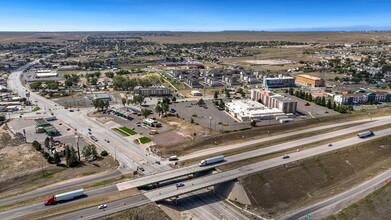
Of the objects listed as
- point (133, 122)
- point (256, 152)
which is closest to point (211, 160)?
point (256, 152)

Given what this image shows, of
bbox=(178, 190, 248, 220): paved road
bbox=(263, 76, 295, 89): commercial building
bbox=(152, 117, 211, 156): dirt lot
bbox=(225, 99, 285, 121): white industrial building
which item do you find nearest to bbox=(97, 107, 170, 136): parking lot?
bbox=(152, 117, 211, 156): dirt lot

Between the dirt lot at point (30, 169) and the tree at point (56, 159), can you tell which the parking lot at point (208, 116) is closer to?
the dirt lot at point (30, 169)

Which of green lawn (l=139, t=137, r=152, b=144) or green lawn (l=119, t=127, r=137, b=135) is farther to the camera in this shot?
green lawn (l=119, t=127, r=137, b=135)

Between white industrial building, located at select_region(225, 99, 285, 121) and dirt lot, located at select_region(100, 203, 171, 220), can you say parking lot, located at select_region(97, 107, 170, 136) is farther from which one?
dirt lot, located at select_region(100, 203, 171, 220)

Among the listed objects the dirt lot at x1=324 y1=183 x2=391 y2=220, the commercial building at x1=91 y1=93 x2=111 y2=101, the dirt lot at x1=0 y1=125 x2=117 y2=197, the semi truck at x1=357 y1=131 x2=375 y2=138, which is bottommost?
the dirt lot at x1=324 y1=183 x2=391 y2=220

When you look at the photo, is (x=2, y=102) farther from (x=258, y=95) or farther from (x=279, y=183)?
(x=279, y=183)

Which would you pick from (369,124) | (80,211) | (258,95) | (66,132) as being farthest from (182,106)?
(80,211)

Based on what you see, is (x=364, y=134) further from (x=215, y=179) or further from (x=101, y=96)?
(x=101, y=96)
